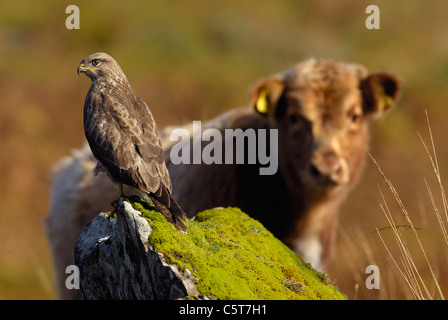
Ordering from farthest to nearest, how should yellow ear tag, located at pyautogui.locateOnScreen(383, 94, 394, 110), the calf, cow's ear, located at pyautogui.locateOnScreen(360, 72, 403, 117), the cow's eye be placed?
yellow ear tag, located at pyautogui.locateOnScreen(383, 94, 394, 110)
cow's ear, located at pyautogui.locateOnScreen(360, 72, 403, 117)
the cow's eye
the calf

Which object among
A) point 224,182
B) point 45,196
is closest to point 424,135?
point 45,196

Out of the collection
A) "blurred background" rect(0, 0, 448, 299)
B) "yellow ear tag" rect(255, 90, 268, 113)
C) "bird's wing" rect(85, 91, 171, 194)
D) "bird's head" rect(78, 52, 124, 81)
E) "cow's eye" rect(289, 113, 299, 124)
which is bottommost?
"bird's wing" rect(85, 91, 171, 194)

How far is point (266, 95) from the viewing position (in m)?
6.90

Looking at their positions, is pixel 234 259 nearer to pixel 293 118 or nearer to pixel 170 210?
pixel 170 210

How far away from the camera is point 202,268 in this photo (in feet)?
11.3

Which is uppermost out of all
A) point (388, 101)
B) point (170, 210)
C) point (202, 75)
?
point (202, 75)

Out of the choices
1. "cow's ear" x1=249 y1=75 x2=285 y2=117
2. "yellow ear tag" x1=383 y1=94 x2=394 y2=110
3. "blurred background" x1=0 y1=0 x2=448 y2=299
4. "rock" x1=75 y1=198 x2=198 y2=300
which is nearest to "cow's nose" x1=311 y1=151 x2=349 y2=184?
"cow's ear" x1=249 y1=75 x2=285 y2=117

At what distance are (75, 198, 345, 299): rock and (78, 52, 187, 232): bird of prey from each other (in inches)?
5.8

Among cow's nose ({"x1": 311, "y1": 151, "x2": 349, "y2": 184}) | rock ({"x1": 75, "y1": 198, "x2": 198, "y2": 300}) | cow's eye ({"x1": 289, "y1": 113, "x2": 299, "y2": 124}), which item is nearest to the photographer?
rock ({"x1": 75, "y1": 198, "x2": 198, "y2": 300})

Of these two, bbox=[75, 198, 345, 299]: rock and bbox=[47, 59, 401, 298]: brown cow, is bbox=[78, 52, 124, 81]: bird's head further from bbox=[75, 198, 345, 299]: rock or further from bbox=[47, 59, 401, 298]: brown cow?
bbox=[47, 59, 401, 298]: brown cow

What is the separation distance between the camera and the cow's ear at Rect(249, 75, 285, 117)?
22.4 feet

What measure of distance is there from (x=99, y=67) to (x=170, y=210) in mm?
1039

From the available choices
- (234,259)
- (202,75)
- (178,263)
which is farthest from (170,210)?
(202,75)
